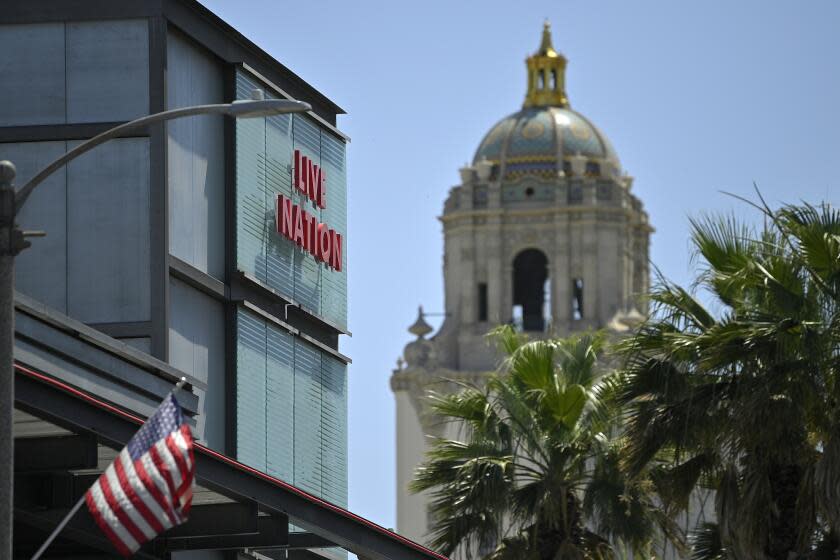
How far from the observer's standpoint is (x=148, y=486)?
21.3m

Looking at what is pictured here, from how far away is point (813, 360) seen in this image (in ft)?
101

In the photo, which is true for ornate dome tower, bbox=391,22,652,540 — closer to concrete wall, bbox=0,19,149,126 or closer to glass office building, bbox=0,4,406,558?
glass office building, bbox=0,4,406,558

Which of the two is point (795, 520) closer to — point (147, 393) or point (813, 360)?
point (813, 360)

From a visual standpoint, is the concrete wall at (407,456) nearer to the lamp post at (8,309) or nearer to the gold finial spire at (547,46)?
the gold finial spire at (547,46)

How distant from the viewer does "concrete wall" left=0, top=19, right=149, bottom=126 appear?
113 ft

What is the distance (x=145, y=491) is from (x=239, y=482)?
649cm

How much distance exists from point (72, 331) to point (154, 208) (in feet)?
21.5

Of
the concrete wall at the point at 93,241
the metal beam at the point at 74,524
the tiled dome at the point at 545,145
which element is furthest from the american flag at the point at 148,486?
the tiled dome at the point at 545,145

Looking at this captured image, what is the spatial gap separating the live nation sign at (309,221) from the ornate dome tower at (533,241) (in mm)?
75805

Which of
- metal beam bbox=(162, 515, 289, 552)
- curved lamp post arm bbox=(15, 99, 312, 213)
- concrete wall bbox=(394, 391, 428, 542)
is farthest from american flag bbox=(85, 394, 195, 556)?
concrete wall bbox=(394, 391, 428, 542)

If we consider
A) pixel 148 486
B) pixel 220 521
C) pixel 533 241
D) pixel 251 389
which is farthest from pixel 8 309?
pixel 533 241

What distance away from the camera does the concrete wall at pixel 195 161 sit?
3484cm

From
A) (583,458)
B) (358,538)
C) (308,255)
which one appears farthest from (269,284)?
(358,538)

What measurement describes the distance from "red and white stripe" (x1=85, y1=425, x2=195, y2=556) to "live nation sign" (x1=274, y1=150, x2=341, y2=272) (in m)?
17.0
